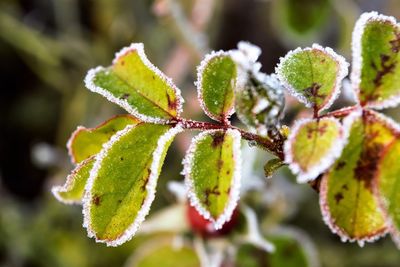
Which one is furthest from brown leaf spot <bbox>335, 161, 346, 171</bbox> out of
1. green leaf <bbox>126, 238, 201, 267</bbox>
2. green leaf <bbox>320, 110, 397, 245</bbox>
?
green leaf <bbox>126, 238, 201, 267</bbox>

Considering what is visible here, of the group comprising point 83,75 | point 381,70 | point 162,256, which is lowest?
point 381,70

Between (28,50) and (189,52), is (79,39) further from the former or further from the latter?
(189,52)

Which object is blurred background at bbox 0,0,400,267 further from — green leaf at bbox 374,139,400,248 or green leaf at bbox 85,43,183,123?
green leaf at bbox 374,139,400,248

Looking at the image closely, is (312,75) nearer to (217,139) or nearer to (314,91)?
(314,91)

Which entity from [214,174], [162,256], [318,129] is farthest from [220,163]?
[162,256]

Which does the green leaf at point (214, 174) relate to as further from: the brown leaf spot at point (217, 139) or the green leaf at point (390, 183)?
the green leaf at point (390, 183)
